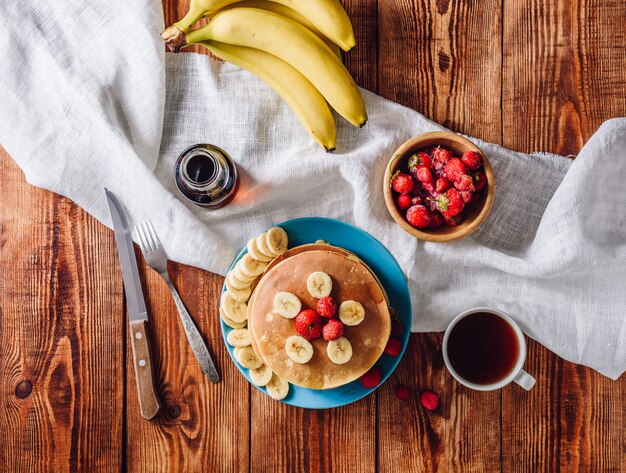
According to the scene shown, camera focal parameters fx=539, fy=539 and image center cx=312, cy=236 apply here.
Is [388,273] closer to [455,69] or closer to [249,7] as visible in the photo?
[455,69]

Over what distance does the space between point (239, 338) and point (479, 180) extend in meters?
0.70

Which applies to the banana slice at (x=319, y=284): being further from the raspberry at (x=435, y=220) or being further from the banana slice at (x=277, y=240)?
the raspberry at (x=435, y=220)

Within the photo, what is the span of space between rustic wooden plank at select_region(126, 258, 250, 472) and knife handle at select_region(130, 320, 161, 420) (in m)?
0.03

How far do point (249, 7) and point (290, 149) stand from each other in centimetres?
36

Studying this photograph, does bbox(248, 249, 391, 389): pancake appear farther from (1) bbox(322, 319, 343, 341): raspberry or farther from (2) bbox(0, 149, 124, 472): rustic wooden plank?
(2) bbox(0, 149, 124, 472): rustic wooden plank

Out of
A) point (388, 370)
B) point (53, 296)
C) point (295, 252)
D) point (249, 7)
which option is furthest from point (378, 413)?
point (249, 7)

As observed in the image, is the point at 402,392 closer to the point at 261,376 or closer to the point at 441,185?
the point at 261,376

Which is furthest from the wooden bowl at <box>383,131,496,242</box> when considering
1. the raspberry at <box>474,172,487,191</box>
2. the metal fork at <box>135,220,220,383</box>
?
the metal fork at <box>135,220,220,383</box>

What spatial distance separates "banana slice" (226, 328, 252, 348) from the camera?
Result: 4.44ft

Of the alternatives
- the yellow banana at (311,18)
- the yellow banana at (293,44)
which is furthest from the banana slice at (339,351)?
the yellow banana at (311,18)

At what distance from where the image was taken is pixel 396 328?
1.34 metres

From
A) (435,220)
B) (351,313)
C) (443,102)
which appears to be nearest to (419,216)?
(435,220)

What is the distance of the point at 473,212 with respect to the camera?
4.20 feet

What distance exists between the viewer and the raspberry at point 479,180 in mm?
1246
